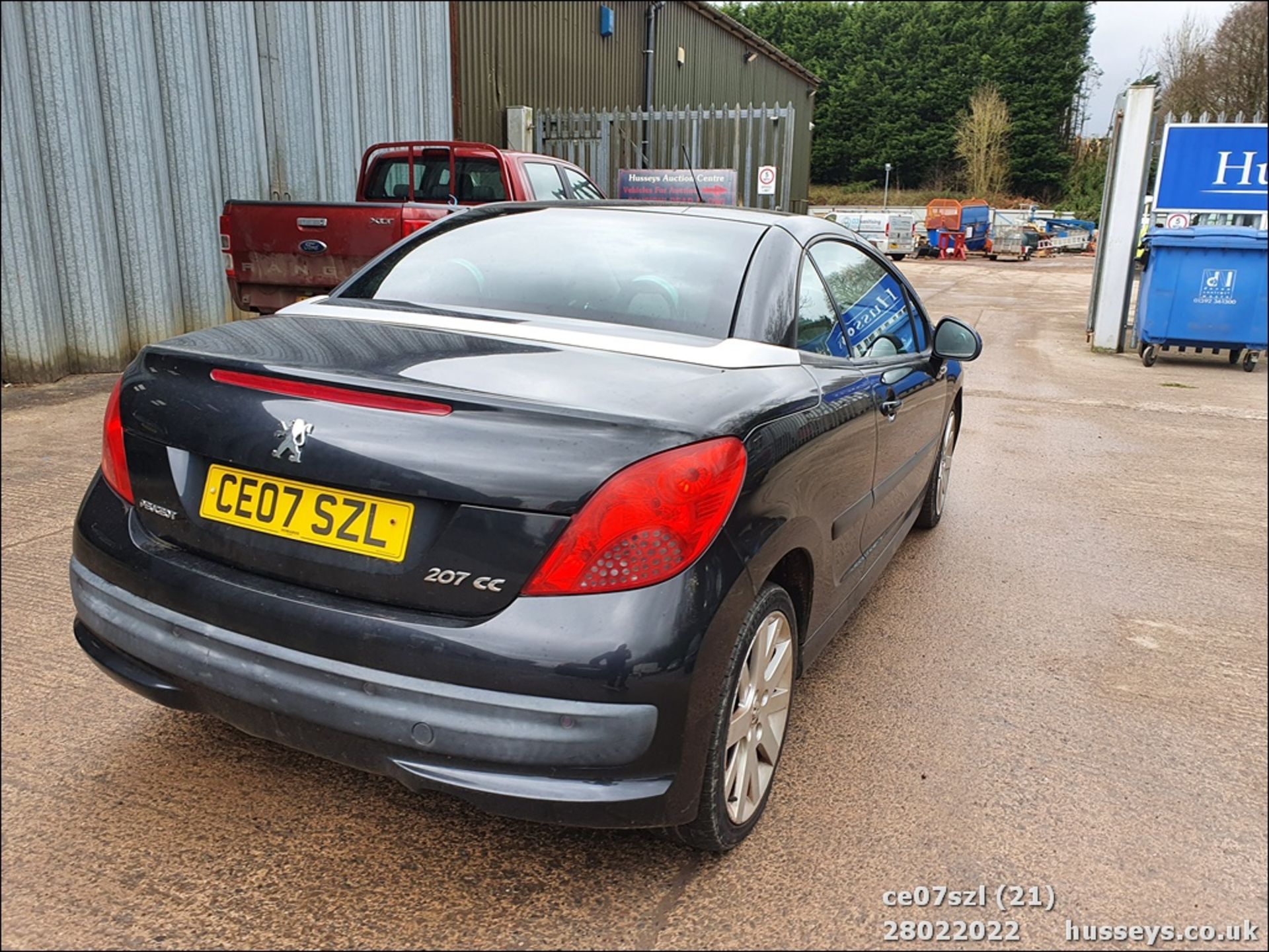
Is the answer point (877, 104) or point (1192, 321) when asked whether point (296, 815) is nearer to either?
point (1192, 321)

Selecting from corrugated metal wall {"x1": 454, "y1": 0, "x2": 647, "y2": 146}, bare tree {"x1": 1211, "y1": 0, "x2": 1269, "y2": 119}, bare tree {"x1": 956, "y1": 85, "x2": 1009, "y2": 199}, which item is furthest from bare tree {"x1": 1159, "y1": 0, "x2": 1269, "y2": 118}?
bare tree {"x1": 956, "y1": 85, "x2": 1009, "y2": 199}

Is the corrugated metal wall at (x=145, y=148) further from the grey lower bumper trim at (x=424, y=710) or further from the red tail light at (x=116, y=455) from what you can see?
the grey lower bumper trim at (x=424, y=710)

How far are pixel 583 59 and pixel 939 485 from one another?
13603 mm

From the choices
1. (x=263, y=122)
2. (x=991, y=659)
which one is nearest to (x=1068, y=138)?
(x=263, y=122)

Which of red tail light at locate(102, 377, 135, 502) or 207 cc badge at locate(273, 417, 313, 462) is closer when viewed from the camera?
207 cc badge at locate(273, 417, 313, 462)

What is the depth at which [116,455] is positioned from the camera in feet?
7.30

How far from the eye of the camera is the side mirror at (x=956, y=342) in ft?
12.4

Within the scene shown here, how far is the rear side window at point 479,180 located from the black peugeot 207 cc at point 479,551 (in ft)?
19.9

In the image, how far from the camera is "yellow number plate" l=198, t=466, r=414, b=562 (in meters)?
1.88

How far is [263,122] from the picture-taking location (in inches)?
347

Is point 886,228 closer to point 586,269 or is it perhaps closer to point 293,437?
point 586,269

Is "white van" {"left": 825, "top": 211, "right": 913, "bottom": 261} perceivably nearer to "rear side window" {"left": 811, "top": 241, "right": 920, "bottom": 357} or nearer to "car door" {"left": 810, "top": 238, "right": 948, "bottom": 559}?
"car door" {"left": 810, "top": 238, "right": 948, "bottom": 559}

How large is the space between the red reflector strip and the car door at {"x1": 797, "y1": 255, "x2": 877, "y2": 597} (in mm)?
921

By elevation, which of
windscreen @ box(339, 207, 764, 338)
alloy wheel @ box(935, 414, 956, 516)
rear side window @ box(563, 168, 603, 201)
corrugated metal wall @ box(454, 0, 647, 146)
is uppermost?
corrugated metal wall @ box(454, 0, 647, 146)
